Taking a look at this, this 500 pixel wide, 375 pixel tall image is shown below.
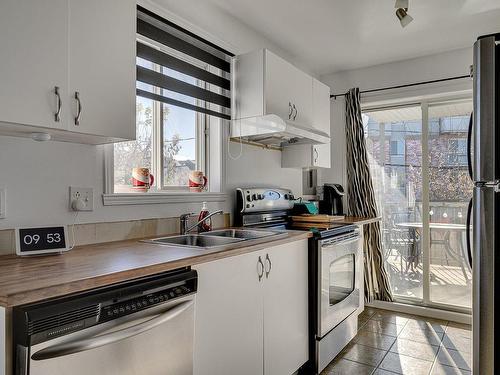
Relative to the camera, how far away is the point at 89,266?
128 centimetres

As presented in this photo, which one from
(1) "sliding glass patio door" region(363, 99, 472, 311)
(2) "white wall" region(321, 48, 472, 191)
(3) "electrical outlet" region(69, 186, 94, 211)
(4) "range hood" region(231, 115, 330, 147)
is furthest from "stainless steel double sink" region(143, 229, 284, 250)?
(1) "sliding glass patio door" region(363, 99, 472, 311)

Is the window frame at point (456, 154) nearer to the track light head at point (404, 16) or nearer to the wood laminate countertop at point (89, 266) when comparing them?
the track light head at point (404, 16)

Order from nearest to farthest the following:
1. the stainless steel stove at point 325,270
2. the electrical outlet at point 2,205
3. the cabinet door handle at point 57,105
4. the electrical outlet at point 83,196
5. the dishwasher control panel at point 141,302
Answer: the dishwasher control panel at point 141,302 → the cabinet door handle at point 57,105 → the electrical outlet at point 2,205 → the electrical outlet at point 83,196 → the stainless steel stove at point 325,270

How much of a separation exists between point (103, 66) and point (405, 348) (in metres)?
2.79

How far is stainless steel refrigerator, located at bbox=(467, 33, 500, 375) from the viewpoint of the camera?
1581 millimetres

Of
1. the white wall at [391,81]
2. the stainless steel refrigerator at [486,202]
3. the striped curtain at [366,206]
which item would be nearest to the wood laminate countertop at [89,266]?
the stainless steel refrigerator at [486,202]

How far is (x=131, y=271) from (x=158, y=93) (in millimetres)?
1355

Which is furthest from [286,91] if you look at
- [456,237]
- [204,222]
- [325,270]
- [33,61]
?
[456,237]

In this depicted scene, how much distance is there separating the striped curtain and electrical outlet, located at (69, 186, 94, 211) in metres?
2.69

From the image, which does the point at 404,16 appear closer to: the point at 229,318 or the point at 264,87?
the point at 264,87

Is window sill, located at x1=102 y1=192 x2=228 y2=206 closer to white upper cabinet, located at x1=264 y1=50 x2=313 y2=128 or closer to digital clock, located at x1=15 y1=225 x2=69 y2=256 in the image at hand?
digital clock, located at x1=15 y1=225 x2=69 y2=256

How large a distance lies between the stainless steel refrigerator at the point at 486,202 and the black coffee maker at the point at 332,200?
6.61 feet

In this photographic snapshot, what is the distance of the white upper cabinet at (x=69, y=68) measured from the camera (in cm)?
127

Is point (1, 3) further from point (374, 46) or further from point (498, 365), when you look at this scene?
point (374, 46)
